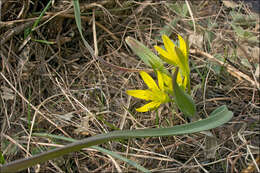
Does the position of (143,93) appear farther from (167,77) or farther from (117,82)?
(117,82)

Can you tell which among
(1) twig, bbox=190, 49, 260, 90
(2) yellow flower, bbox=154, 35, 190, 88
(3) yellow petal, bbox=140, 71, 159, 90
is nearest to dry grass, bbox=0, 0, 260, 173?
(1) twig, bbox=190, 49, 260, 90

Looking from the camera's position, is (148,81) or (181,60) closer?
(181,60)

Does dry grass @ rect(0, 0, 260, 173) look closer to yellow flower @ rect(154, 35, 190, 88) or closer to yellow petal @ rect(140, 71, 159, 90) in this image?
yellow petal @ rect(140, 71, 159, 90)

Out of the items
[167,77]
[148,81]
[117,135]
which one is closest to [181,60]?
[167,77]

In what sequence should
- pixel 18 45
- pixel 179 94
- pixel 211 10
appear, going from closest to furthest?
pixel 179 94
pixel 18 45
pixel 211 10

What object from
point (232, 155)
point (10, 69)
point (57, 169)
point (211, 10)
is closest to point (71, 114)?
point (57, 169)

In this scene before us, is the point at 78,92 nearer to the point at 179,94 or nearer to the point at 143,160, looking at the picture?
the point at 143,160
